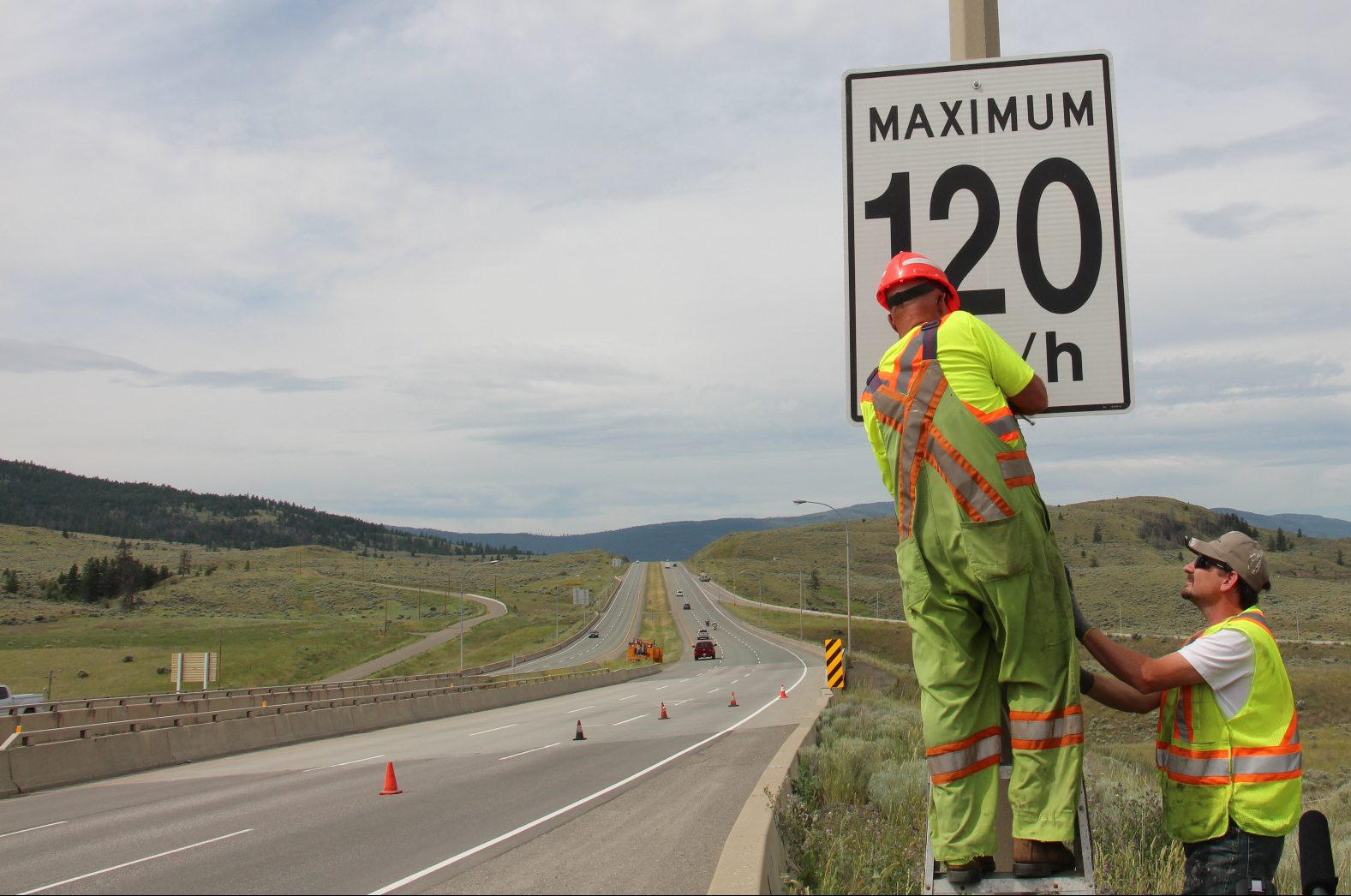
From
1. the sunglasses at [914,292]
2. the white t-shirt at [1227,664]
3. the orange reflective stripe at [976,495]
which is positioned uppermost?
the sunglasses at [914,292]

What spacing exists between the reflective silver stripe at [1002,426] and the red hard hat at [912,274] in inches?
21.0

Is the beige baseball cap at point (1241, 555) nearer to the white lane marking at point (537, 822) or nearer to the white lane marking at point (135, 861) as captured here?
the white lane marking at point (537, 822)

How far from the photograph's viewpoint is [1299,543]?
175 metres

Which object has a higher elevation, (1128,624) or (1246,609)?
(1246,609)

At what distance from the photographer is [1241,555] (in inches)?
155

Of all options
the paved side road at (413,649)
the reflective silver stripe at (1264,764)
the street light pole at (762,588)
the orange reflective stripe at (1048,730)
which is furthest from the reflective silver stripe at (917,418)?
the street light pole at (762,588)

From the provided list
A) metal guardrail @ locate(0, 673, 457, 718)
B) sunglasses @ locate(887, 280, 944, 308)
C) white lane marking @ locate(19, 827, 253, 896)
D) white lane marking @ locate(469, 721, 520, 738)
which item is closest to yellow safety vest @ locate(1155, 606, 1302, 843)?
A: sunglasses @ locate(887, 280, 944, 308)

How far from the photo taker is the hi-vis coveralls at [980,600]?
3.13 metres

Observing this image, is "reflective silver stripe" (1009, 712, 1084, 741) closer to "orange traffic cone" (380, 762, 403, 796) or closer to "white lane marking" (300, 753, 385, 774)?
"orange traffic cone" (380, 762, 403, 796)

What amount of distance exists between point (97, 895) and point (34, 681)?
64.6m

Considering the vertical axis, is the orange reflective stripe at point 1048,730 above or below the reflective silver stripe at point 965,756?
above

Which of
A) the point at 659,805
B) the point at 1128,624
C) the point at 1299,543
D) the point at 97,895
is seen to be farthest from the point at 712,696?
the point at 1299,543

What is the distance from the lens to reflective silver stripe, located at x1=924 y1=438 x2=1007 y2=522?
123 inches

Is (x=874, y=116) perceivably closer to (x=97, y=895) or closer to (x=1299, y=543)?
(x=97, y=895)
